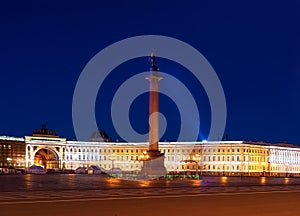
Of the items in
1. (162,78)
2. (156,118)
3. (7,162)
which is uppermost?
(162,78)

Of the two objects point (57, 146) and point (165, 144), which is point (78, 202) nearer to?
point (165, 144)

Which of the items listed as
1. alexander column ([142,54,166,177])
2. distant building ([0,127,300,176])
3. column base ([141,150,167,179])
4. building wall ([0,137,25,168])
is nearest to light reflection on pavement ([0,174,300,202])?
column base ([141,150,167,179])

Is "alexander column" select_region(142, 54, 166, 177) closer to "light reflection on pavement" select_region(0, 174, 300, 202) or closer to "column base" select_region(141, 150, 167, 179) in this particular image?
"column base" select_region(141, 150, 167, 179)

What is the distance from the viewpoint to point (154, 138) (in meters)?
53.8

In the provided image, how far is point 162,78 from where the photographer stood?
185ft

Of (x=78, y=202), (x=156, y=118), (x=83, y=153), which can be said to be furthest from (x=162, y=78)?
(x=83, y=153)

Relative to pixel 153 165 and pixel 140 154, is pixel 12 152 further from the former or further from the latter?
pixel 153 165

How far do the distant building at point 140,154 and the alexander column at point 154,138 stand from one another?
235 ft

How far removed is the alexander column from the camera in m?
52.8

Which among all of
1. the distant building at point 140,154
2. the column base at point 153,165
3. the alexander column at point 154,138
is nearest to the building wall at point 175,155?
the distant building at point 140,154

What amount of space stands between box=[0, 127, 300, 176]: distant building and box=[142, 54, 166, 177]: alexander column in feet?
235

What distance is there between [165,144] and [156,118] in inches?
3120

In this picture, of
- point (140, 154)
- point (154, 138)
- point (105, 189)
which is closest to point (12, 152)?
point (140, 154)

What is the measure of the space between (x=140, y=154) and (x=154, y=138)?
3034 inches
